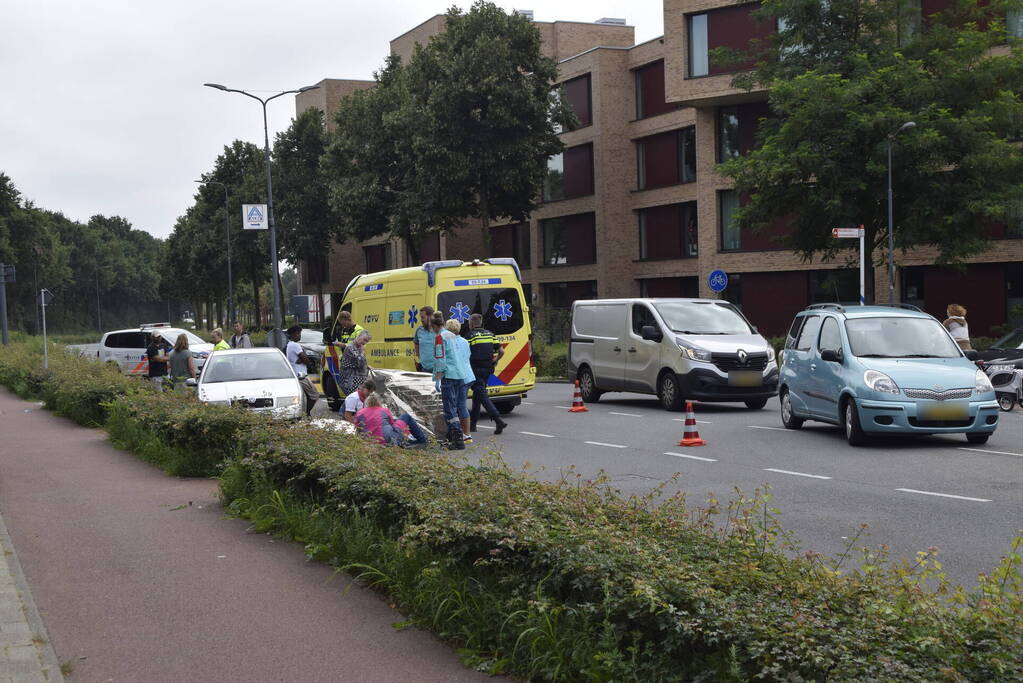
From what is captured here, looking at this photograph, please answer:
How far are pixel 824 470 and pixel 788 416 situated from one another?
430cm

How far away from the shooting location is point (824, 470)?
37.6 ft

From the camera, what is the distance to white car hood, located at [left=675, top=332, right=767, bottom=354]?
18.8m

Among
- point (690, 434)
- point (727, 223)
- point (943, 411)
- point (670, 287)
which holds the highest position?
point (727, 223)

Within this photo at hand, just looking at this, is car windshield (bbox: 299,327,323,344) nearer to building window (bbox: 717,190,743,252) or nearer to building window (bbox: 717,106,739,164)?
building window (bbox: 717,190,743,252)

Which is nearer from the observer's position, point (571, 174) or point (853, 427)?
point (853, 427)

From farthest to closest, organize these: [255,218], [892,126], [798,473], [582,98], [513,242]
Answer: [513,242], [582,98], [255,218], [892,126], [798,473]

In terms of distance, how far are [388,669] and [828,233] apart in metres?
26.0

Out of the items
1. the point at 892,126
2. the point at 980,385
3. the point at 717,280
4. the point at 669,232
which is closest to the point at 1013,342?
the point at 980,385

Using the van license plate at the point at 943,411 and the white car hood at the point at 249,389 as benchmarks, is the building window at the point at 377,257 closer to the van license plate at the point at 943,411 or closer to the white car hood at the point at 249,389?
the white car hood at the point at 249,389

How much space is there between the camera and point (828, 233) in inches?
1145

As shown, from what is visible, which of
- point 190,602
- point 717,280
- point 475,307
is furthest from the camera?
point 717,280

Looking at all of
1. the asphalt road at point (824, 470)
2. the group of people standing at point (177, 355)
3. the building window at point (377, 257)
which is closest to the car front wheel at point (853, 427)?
the asphalt road at point (824, 470)

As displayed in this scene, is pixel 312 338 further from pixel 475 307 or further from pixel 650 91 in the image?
pixel 475 307

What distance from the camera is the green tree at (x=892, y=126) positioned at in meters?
26.3
